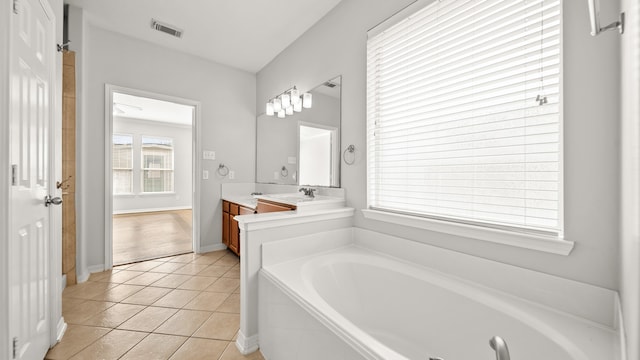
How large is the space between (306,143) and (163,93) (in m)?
1.97

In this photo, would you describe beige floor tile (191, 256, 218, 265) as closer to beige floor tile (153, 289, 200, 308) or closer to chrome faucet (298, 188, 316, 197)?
beige floor tile (153, 289, 200, 308)

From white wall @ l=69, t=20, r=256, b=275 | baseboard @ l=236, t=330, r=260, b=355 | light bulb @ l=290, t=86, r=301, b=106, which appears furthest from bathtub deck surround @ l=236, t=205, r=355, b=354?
white wall @ l=69, t=20, r=256, b=275

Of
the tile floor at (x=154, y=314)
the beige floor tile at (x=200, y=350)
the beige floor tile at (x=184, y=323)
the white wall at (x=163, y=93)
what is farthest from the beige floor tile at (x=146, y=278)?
the beige floor tile at (x=200, y=350)

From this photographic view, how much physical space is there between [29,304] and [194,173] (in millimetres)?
2234

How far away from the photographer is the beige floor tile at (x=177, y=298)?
207 cm

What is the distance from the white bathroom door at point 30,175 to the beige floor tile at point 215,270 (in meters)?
1.28

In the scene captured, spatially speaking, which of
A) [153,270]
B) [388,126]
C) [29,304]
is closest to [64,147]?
[153,270]

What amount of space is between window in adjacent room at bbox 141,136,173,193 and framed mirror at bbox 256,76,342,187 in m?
4.56

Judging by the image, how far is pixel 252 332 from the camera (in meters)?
1.57

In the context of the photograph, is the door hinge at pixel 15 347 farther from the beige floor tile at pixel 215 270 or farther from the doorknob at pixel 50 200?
the beige floor tile at pixel 215 270

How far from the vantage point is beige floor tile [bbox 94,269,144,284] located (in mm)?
2519

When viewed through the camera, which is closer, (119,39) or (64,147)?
(64,147)

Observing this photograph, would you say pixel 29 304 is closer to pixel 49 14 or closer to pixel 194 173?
pixel 49 14

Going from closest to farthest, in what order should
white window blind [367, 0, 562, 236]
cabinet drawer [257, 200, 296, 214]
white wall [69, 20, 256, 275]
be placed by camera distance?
1. white window blind [367, 0, 562, 236]
2. cabinet drawer [257, 200, 296, 214]
3. white wall [69, 20, 256, 275]
